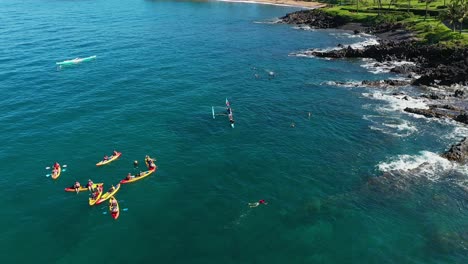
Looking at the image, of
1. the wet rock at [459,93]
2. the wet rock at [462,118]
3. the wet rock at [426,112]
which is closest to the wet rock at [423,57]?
the wet rock at [459,93]

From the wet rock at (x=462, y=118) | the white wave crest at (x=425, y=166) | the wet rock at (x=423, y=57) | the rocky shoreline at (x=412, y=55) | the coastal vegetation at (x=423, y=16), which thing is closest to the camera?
the white wave crest at (x=425, y=166)

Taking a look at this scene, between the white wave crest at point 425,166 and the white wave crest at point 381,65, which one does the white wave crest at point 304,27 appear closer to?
the white wave crest at point 381,65

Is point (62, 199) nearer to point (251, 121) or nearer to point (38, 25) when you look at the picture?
point (251, 121)

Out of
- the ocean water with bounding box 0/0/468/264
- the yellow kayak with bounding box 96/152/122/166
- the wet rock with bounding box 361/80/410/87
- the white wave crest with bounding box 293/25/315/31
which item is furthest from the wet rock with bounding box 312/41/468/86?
the yellow kayak with bounding box 96/152/122/166

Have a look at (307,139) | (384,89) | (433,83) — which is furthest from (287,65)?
(307,139)

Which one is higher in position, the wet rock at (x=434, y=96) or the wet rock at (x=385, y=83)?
the wet rock at (x=385, y=83)

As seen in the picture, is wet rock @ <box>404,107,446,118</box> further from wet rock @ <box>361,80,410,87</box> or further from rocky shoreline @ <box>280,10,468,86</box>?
rocky shoreline @ <box>280,10,468,86</box>

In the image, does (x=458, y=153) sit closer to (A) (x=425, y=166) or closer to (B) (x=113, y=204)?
(A) (x=425, y=166)
